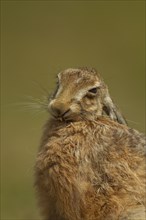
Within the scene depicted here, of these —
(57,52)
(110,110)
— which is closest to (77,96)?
(110,110)

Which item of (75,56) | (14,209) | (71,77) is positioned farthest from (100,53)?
(71,77)

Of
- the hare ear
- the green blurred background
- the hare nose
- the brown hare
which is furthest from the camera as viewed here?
the green blurred background

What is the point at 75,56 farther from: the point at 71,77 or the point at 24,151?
the point at 71,77

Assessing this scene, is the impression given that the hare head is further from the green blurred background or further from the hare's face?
the green blurred background

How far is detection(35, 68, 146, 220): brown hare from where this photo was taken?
8477mm

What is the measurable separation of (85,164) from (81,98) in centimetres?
61

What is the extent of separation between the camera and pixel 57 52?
2236 centimetres

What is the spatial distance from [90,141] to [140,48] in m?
15.0

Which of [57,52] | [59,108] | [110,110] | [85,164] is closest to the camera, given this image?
[59,108]

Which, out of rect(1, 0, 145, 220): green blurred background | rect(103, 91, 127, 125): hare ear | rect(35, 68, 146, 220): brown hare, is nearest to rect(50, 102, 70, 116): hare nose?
rect(35, 68, 146, 220): brown hare

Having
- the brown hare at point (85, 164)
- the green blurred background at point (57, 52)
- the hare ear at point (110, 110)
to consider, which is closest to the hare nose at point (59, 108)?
the brown hare at point (85, 164)

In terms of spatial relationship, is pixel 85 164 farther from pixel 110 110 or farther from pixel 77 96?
pixel 110 110

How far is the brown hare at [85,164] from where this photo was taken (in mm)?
8477

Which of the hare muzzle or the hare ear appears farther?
the hare ear
